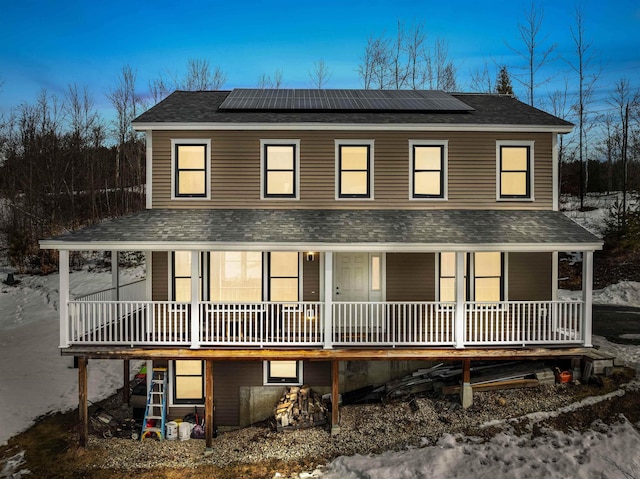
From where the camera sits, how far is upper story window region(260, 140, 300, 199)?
41.9 ft

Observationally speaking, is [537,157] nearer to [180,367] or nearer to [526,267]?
[526,267]

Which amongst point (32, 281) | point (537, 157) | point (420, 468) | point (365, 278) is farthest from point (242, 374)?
point (32, 281)

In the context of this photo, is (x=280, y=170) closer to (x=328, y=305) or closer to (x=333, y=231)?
(x=333, y=231)

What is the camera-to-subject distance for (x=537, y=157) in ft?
42.2

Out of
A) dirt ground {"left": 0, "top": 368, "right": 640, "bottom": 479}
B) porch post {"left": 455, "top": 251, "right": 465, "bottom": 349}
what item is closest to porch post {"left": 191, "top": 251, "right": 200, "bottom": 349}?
dirt ground {"left": 0, "top": 368, "right": 640, "bottom": 479}

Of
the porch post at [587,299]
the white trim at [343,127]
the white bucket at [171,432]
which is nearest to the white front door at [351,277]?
the white trim at [343,127]

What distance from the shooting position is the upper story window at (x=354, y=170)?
12.8 metres

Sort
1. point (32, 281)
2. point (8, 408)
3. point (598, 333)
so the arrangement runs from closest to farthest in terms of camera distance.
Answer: point (8, 408) → point (598, 333) → point (32, 281)

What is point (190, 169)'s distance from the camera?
12.7 m

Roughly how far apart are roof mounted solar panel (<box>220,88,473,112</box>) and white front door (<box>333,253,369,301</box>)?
4814mm

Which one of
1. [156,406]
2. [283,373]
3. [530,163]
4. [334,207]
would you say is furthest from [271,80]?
[156,406]

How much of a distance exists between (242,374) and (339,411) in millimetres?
3038

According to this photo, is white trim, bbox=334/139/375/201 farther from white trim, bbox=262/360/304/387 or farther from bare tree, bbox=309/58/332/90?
bare tree, bbox=309/58/332/90

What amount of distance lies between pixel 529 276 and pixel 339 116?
24.5ft
